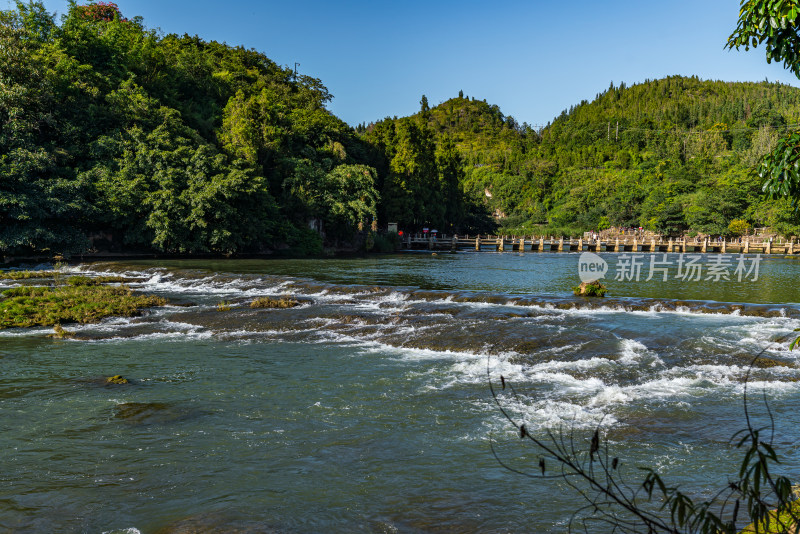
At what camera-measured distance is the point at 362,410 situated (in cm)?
897

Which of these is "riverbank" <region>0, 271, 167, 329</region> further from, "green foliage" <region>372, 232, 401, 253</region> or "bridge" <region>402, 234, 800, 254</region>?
"bridge" <region>402, 234, 800, 254</region>

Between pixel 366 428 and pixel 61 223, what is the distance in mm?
33564

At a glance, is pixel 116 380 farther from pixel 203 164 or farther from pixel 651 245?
pixel 651 245

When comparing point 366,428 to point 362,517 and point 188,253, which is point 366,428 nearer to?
point 362,517

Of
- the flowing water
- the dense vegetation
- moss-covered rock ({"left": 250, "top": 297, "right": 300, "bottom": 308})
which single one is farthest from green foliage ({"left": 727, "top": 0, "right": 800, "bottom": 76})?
moss-covered rock ({"left": 250, "top": 297, "right": 300, "bottom": 308})

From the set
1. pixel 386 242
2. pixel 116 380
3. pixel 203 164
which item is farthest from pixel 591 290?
pixel 386 242

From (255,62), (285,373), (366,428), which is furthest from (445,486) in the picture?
(255,62)

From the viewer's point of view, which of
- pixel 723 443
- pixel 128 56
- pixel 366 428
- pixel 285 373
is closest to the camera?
pixel 723 443

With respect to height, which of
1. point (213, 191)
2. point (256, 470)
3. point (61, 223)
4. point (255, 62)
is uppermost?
point (255, 62)

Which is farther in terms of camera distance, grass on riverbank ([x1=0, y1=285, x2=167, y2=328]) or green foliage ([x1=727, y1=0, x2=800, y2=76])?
grass on riverbank ([x1=0, y1=285, x2=167, y2=328])

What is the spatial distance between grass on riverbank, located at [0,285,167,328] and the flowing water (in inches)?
28.8

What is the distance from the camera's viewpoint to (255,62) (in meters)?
75.8

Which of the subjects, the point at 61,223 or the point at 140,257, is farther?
the point at 140,257

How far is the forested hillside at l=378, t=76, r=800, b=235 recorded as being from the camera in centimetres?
6675
